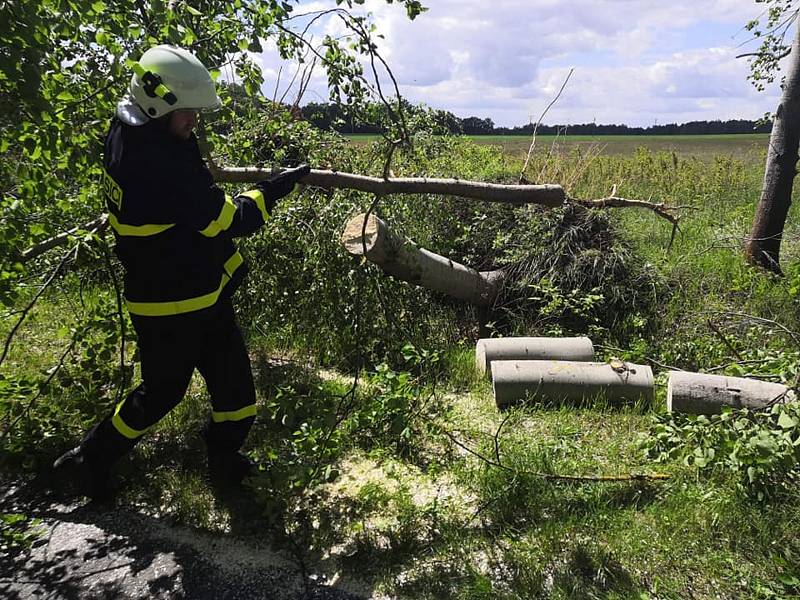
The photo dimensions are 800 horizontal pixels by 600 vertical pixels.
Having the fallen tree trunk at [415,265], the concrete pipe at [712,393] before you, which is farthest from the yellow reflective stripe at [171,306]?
the concrete pipe at [712,393]

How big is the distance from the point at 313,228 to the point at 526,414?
2.21 m

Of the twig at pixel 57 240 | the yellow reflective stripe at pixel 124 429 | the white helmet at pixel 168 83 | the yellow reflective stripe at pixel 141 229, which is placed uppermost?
the white helmet at pixel 168 83

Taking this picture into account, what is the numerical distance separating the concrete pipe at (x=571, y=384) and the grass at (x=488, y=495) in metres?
0.11

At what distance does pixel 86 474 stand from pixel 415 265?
275 cm

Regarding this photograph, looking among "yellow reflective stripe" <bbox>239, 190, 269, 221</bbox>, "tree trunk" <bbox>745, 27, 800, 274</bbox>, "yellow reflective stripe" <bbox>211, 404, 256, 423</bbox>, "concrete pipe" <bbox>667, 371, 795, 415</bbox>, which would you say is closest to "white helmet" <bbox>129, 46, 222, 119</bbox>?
"yellow reflective stripe" <bbox>239, 190, 269, 221</bbox>

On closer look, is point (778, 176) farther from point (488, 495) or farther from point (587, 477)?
point (488, 495)

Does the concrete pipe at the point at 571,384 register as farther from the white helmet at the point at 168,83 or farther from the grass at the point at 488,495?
the white helmet at the point at 168,83

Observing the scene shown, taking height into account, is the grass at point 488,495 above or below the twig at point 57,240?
below

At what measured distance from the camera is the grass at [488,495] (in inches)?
96.9

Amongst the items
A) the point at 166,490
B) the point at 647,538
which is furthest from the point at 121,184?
the point at 647,538

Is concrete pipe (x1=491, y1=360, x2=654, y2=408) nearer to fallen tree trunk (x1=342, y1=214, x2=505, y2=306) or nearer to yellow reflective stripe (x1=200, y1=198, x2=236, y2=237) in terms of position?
fallen tree trunk (x1=342, y1=214, x2=505, y2=306)

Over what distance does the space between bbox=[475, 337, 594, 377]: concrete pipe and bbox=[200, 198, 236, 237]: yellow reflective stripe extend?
2365mm

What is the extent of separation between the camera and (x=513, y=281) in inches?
207

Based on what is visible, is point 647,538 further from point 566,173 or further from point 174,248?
point 566,173
